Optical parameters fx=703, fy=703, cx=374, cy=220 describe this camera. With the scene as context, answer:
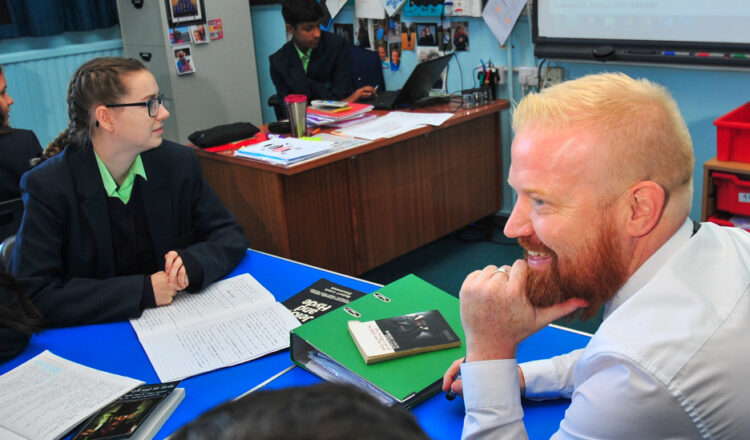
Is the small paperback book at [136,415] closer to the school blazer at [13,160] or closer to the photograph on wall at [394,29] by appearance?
the school blazer at [13,160]

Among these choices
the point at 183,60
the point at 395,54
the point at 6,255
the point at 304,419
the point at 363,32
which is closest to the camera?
the point at 304,419

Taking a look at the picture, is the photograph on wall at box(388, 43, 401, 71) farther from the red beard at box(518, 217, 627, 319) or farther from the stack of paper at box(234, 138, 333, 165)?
the red beard at box(518, 217, 627, 319)

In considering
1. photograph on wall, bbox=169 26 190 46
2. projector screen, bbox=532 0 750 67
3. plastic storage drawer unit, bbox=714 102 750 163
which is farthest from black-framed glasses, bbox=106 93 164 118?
photograph on wall, bbox=169 26 190 46

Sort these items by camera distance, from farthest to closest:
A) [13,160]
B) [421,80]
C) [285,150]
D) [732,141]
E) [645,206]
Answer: [421,80], [285,150], [732,141], [13,160], [645,206]

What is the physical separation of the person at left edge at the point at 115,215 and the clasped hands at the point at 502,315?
2.79ft

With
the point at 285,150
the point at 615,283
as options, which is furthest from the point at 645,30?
the point at 615,283

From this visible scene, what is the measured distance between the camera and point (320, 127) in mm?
3285

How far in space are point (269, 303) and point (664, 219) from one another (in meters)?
0.94

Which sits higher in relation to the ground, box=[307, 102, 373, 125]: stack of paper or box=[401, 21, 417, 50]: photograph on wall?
box=[401, 21, 417, 50]: photograph on wall

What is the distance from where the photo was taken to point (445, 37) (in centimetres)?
405

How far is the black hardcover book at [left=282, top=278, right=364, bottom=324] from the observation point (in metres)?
1.60

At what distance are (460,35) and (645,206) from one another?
315 cm

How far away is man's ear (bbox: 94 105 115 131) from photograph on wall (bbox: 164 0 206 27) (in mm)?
2769

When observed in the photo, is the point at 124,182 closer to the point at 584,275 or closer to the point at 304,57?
the point at 584,275
